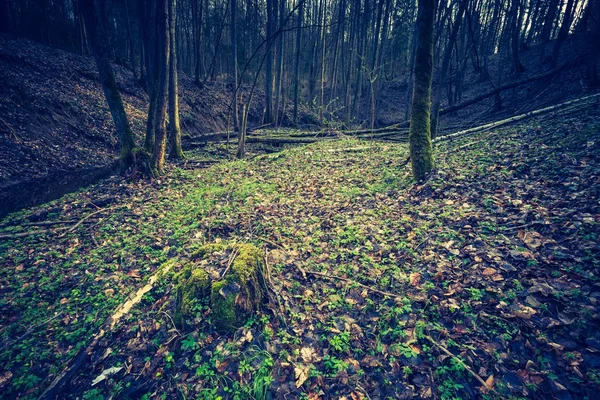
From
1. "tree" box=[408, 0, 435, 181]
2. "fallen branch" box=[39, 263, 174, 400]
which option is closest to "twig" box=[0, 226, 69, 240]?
"fallen branch" box=[39, 263, 174, 400]

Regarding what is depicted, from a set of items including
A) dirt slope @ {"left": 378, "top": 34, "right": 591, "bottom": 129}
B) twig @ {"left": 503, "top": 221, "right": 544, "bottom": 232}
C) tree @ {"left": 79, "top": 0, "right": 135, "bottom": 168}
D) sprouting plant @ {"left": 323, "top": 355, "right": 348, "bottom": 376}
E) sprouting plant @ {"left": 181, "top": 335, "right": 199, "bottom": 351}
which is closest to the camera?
sprouting plant @ {"left": 323, "top": 355, "right": 348, "bottom": 376}

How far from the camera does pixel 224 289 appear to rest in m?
3.53

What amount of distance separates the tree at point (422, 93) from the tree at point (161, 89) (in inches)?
315

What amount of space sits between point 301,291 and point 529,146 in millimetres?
7066

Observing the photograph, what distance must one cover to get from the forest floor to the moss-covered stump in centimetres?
17

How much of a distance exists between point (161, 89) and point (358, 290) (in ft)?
31.2

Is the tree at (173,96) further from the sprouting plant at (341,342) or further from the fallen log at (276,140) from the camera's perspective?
the sprouting plant at (341,342)

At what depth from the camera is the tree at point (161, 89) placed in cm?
927

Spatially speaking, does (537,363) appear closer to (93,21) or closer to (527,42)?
(93,21)

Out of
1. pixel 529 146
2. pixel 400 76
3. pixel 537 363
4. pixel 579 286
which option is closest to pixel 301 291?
pixel 537 363

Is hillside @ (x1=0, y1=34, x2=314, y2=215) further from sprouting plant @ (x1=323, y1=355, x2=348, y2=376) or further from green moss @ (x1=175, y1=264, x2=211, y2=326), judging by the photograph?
sprouting plant @ (x1=323, y1=355, x2=348, y2=376)

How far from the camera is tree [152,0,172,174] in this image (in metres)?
9.27

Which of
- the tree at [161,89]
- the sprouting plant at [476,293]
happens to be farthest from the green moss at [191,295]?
the tree at [161,89]

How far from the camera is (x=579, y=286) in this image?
10.3ft
